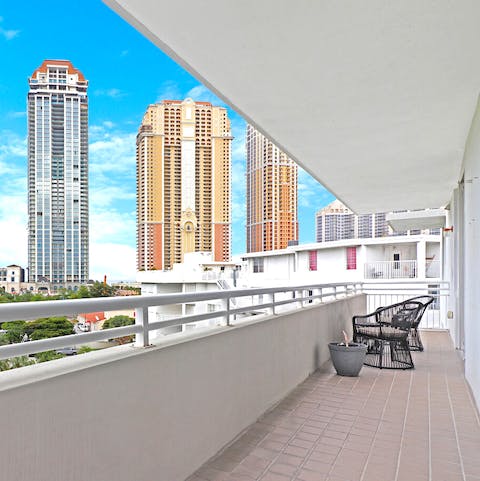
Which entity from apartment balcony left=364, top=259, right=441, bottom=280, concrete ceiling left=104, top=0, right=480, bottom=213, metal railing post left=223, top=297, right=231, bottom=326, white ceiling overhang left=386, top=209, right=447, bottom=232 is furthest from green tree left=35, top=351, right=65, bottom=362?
apartment balcony left=364, top=259, right=441, bottom=280

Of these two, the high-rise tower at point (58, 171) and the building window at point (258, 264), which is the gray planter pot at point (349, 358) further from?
the building window at point (258, 264)

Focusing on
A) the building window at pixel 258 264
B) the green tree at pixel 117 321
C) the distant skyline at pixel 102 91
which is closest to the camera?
the green tree at pixel 117 321

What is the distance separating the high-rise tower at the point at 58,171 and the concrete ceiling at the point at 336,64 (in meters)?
10.8

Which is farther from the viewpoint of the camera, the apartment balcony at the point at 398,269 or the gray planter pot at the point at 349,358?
the apartment balcony at the point at 398,269

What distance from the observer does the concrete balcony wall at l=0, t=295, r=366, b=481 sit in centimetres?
160

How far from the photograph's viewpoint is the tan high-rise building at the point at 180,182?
38750 mm

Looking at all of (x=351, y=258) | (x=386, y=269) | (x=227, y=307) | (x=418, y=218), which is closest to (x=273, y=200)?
(x=351, y=258)

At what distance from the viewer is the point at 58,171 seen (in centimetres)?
1812

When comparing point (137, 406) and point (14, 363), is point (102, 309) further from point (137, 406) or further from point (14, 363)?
point (137, 406)

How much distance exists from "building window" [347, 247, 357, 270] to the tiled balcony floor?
596 inches

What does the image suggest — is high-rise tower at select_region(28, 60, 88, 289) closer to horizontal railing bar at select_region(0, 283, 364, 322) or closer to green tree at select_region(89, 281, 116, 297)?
green tree at select_region(89, 281, 116, 297)

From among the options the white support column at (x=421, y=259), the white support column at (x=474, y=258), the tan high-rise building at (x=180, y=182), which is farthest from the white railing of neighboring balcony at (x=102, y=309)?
the tan high-rise building at (x=180, y=182)

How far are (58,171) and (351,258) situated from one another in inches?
529

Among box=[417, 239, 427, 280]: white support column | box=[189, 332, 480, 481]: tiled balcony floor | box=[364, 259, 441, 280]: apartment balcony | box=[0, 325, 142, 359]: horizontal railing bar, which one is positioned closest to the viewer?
box=[0, 325, 142, 359]: horizontal railing bar
